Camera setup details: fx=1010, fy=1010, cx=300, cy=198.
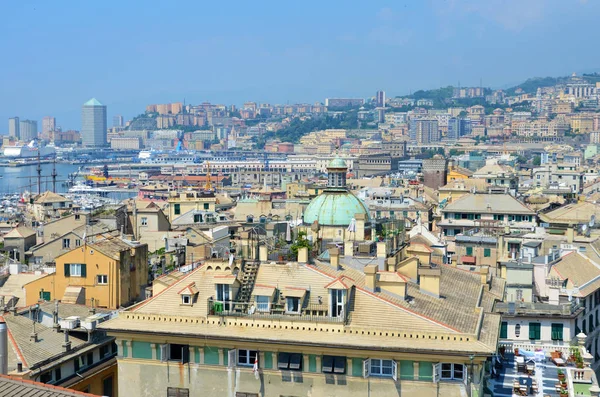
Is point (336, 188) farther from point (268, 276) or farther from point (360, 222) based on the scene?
point (268, 276)

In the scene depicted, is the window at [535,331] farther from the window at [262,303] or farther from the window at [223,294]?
the window at [223,294]

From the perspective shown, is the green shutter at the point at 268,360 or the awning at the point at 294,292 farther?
the awning at the point at 294,292

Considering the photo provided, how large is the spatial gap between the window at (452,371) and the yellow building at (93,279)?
1087cm

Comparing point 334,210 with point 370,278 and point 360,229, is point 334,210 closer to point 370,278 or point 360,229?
point 360,229

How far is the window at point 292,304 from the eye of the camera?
15.8 meters

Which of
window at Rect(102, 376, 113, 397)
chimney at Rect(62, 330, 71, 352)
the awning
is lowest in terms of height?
window at Rect(102, 376, 113, 397)

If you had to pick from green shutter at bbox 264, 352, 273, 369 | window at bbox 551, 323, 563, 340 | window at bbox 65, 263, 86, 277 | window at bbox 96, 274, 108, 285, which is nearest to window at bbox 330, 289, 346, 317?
green shutter at bbox 264, 352, 273, 369

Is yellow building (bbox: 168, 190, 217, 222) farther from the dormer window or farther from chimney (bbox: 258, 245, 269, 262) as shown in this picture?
the dormer window

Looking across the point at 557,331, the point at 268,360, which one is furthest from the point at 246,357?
the point at 557,331

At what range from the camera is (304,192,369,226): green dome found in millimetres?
32344

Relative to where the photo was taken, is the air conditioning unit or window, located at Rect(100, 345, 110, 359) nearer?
the air conditioning unit

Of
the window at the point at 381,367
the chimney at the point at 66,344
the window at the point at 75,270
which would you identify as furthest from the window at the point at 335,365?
the window at the point at 75,270

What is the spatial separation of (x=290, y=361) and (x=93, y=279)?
952 centimetres

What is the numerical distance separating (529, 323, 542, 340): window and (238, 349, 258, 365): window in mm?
10539
